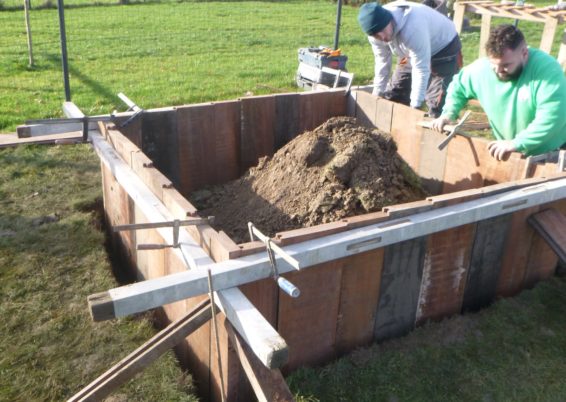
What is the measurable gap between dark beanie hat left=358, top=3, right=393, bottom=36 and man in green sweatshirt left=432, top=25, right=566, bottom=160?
867 millimetres

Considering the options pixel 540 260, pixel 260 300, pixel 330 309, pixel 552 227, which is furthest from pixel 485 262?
pixel 260 300

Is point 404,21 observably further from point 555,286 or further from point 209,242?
point 209,242

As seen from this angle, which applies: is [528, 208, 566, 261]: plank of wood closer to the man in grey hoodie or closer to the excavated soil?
the excavated soil

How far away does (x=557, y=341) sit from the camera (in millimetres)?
3213

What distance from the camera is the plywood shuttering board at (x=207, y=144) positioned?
4.44 m

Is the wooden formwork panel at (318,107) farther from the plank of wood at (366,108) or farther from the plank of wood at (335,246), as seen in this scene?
the plank of wood at (335,246)

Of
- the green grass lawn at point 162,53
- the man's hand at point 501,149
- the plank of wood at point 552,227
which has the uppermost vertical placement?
the man's hand at point 501,149

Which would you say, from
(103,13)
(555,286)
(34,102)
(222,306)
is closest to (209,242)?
(222,306)

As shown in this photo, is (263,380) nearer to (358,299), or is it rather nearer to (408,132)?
(358,299)

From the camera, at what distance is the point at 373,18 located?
4613 millimetres

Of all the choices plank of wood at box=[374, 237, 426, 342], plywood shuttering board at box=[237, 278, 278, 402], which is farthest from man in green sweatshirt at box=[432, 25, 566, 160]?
plywood shuttering board at box=[237, 278, 278, 402]

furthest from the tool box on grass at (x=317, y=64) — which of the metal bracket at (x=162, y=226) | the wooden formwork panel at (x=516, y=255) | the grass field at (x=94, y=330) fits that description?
the metal bracket at (x=162, y=226)

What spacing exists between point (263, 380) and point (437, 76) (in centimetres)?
424

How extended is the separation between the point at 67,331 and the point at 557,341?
2.67 metres
